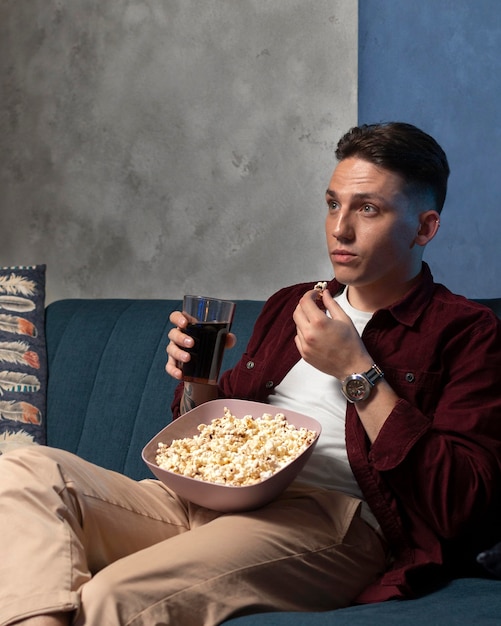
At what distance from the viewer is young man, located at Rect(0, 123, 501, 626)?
1.28 metres

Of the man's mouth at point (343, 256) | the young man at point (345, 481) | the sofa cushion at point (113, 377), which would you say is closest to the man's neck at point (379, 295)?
the young man at point (345, 481)

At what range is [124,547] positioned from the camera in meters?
1.48

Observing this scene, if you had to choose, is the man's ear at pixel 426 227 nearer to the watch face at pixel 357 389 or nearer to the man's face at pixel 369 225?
the man's face at pixel 369 225

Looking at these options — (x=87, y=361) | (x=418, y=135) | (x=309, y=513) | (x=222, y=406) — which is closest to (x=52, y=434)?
(x=87, y=361)

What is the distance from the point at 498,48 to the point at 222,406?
111 centimetres

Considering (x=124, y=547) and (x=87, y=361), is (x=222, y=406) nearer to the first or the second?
(x=124, y=547)

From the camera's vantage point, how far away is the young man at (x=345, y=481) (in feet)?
4.19

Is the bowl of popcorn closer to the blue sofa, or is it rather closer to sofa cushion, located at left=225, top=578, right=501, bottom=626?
sofa cushion, located at left=225, top=578, right=501, bottom=626

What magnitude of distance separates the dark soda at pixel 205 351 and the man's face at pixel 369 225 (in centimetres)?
26

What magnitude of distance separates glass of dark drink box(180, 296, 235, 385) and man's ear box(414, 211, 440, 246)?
0.40m

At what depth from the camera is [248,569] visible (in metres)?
1.35

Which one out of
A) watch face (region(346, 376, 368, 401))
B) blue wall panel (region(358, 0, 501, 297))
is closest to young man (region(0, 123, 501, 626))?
watch face (region(346, 376, 368, 401))

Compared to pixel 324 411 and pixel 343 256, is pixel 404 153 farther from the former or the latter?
pixel 324 411

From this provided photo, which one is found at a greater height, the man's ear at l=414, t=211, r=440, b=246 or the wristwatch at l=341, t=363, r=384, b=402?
the man's ear at l=414, t=211, r=440, b=246
